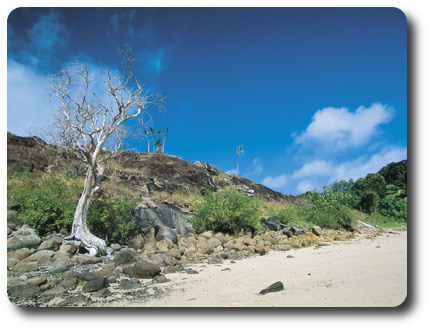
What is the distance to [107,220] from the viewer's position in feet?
29.5

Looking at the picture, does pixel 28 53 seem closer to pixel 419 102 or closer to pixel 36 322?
pixel 36 322

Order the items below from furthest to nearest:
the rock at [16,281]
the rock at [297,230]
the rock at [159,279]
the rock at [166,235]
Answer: the rock at [297,230] → the rock at [166,235] → the rock at [159,279] → the rock at [16,281]

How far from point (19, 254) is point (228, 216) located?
6425 millimetres

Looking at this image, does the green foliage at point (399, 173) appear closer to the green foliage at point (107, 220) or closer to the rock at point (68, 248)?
the rock at point (68, 248)

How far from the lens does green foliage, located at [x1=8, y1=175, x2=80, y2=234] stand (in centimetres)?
827

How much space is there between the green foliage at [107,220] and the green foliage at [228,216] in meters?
2.85

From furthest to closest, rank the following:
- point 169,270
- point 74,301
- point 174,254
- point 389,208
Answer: point 389,208
point 174,254
point 169,270
point 74,301

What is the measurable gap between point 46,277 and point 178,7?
16.5 ft

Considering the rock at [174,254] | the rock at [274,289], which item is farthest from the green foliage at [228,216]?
the rock at [274,289]

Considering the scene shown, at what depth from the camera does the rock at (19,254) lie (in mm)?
6348

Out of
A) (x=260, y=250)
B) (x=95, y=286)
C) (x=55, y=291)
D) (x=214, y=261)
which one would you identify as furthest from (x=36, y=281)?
(x=260, y=250)

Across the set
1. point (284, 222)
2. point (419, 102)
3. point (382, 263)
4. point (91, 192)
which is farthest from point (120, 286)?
point (284, 222)

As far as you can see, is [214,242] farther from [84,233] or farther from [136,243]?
[84,233]

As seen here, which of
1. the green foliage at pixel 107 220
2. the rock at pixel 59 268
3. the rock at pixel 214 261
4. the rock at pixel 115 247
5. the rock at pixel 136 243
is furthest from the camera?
the green foliage at pixel 107 220
